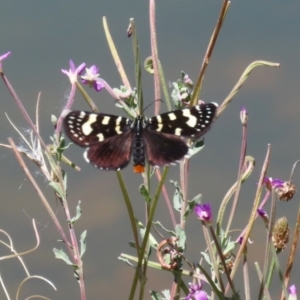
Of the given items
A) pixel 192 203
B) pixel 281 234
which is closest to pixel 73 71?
pixel 192 203

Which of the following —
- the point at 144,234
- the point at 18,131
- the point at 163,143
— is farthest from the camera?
the point at 18,131

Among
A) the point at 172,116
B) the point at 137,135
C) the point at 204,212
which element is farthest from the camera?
the point at 137,135

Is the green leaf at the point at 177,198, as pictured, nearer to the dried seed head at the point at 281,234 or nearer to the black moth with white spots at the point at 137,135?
the black moth with white spots at the point at 137,135

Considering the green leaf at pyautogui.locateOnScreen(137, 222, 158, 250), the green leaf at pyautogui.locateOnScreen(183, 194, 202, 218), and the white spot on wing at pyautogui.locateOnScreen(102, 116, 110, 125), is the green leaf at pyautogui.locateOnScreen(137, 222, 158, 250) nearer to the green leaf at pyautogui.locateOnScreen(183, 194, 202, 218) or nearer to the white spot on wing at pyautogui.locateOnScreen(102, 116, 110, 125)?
the green leaf at pyautogui.locateOnScreen(183, 194, 202, 218)

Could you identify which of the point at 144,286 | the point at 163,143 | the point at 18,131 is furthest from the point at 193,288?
the point at 18,131

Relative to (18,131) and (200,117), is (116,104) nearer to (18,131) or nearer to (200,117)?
(200,117)

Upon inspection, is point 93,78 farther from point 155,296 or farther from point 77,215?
point 155,296
